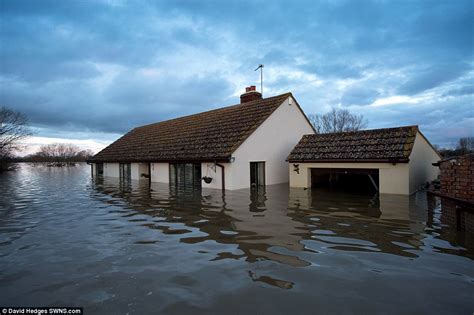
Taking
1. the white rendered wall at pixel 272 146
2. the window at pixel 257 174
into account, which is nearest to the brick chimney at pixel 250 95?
the white rendered wall at pixel 272 146

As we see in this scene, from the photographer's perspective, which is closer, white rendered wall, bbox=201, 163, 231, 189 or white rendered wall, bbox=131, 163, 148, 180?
white rendered wall, bbox=201, 163, 231, 189

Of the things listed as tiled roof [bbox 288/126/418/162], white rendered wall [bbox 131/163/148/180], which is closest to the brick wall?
tiled roof [bbox 288/126/418/162]

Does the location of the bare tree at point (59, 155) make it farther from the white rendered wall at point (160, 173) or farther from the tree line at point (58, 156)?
the white rendered wall at point (160, 173)

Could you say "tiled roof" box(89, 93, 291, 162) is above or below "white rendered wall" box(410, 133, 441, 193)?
above

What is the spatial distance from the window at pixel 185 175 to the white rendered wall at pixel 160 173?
607 millimetres

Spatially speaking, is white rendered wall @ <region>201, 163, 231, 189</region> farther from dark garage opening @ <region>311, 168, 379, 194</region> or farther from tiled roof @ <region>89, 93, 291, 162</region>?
dark garage opening @ <region>311, 168, 379, 194</region>

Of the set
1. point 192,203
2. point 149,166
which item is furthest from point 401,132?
point 149,166

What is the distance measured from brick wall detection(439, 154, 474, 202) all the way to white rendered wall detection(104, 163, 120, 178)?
87.1ft

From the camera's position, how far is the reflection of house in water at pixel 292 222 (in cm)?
629

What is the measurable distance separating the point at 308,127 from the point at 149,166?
13252 millimetres

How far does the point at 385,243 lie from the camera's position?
6.49m

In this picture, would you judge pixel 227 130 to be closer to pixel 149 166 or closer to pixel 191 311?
pixel 149 166

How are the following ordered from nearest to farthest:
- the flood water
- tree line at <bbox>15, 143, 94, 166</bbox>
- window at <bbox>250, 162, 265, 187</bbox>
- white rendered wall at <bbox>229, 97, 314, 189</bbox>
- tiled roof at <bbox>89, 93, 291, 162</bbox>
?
the flood water → white rendered wall at <bbox>229, 97, 314, 189</bbox> → tiled roof at <bbox>89, 93, 291, 162</bbox> → window at <bbox>250, 162, 265, 187</bbox> → tree line at <bbox>15, 143, 94, 166</bbox>

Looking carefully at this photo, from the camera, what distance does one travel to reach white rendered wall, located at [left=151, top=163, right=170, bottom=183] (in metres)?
21.3
